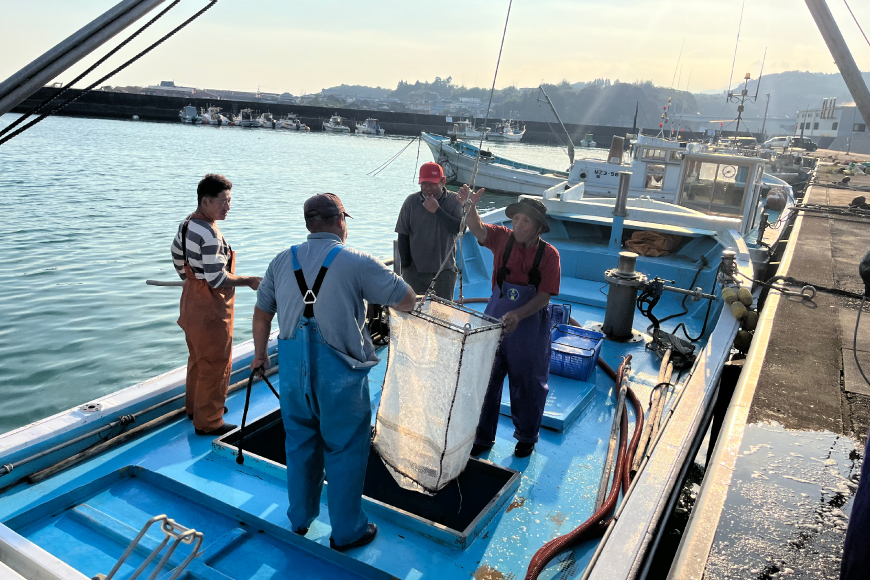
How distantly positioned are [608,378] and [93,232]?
15.8 meters

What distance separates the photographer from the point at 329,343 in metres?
2.82

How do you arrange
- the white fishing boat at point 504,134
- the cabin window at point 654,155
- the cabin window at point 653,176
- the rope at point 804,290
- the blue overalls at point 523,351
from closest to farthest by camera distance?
the blue overalls at point 523,351
the rope at point 804,290
the cabin window at point 654,155
the cabin window at point 653,176
the white fishing boat at point 504,134

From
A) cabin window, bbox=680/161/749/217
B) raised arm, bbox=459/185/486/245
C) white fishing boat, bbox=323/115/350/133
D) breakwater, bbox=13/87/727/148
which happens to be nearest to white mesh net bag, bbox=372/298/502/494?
raised arm, bbox=459/185/486/245

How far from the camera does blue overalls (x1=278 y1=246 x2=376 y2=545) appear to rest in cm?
285

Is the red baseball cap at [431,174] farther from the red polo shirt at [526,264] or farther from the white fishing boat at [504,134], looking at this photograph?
the white fishing boat at [504,134]

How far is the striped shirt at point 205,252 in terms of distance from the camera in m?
3.78

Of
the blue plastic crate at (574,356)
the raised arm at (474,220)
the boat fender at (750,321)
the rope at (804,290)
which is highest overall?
the raised arm at (474,220)

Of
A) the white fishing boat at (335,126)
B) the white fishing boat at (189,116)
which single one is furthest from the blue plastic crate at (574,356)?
the white fishing boat at (335,126)

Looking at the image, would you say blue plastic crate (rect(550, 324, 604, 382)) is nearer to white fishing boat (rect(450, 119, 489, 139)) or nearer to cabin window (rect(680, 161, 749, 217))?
cabin window (rect(680, 161, 749, 217))

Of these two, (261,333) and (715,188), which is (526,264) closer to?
(261,333)

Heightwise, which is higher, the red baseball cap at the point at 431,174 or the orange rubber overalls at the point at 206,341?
the red baseball cap at the point at 431,174

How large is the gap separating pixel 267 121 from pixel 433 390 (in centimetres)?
9002

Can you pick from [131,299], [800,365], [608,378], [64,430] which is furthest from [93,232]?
[800,365]

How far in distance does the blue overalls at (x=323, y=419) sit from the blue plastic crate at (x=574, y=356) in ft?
9.19
